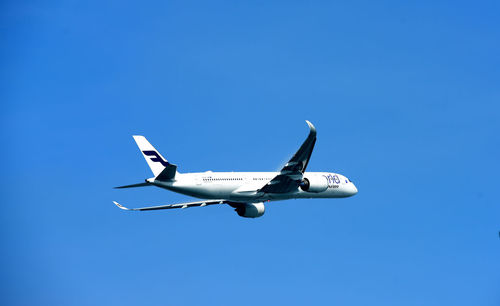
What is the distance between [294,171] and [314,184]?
6.79 meters

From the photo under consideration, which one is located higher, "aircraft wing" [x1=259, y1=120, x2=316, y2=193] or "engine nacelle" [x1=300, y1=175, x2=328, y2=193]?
"engine nacelle" [x1=300, y1=175, x2=328, y2=193]

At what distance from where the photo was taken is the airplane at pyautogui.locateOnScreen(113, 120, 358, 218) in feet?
182

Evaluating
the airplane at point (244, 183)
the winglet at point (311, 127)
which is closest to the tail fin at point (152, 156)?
the airplane at point (244, 183)

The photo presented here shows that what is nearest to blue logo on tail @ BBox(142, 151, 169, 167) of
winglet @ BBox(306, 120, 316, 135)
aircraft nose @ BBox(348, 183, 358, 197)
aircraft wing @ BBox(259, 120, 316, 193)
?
aircraft wing @ BBox(259, 120, 316, 193)

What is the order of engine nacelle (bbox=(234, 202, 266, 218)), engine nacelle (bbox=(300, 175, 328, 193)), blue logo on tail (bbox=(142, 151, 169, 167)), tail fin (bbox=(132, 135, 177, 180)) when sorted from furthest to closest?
engine nacelle (bbox=(234, 202, 266, 218))
engine nacelle (bbox=(300, 175, 328, 193))
blue logo on tail (bbox=(142, 151, 169, 167))
tail fin (bbox=(132, 135, 177, 180))

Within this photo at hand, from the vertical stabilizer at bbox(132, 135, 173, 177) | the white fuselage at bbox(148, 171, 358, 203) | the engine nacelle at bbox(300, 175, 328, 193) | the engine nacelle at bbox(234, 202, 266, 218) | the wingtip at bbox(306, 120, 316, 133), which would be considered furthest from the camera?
the engine nacelle at bbox(234, 202, 266, 218)

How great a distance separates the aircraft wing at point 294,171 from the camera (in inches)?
2073

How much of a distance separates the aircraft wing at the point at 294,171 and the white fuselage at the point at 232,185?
113cm

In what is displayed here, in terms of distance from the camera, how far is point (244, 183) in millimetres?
60562

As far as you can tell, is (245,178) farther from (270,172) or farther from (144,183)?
(144,183)

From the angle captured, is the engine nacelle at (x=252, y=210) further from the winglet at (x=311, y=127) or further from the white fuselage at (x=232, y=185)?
the winglet at (x=311, y=127)

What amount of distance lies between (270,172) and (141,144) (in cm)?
1379

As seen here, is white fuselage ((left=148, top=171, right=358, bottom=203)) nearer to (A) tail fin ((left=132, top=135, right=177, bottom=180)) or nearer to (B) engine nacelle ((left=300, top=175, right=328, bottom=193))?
(B) engine nacelle ((left=300, top=175, right=328, bottom=193))

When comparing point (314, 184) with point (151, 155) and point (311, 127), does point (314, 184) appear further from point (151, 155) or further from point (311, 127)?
point (151, 155)
